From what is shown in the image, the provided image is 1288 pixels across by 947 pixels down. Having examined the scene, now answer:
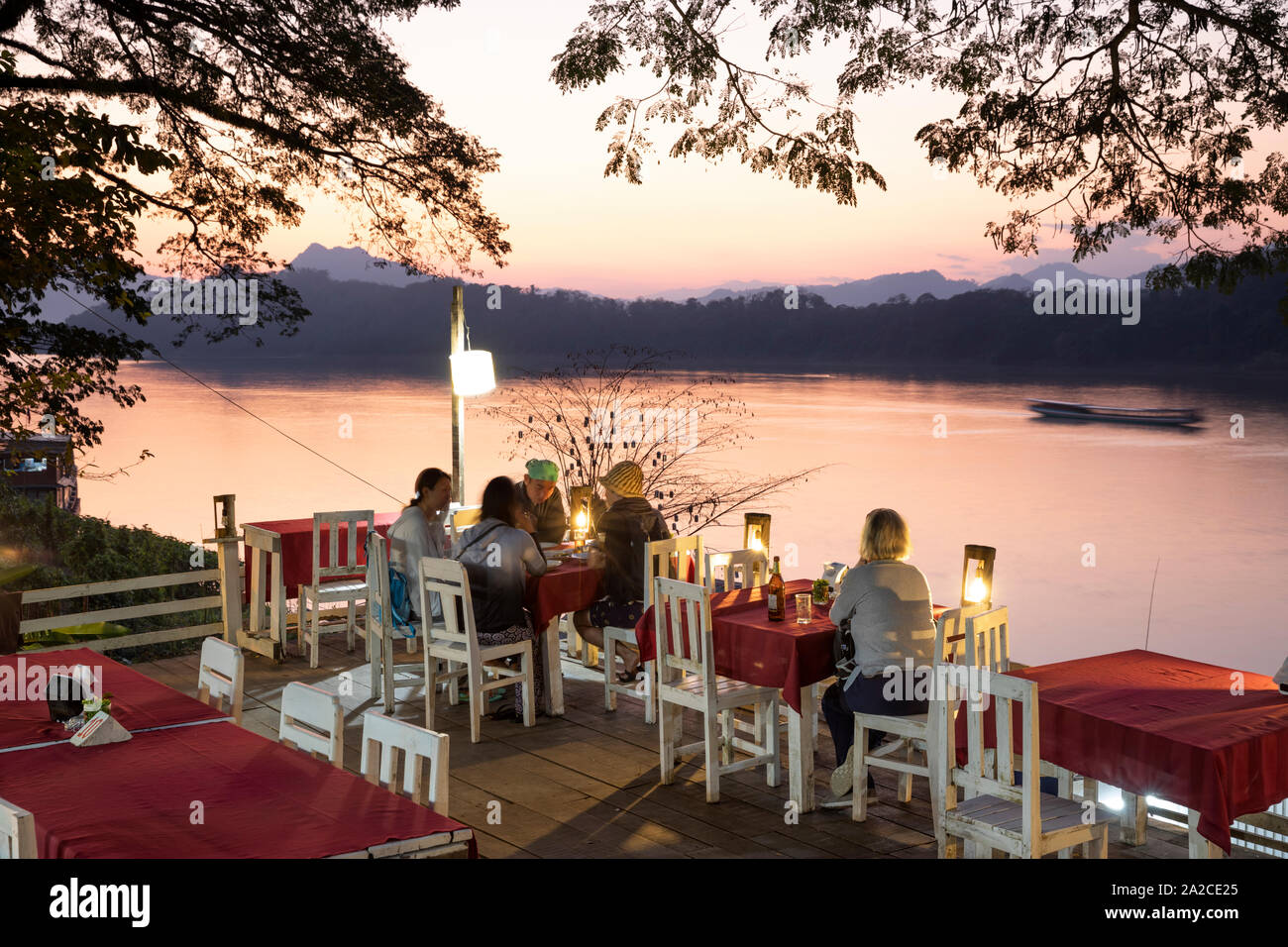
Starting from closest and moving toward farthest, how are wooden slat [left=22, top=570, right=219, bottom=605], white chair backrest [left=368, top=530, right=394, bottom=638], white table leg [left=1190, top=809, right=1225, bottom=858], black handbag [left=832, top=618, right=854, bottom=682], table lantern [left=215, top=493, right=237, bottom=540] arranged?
white table leg [left=1190, top=809, right=1225, bottom=858] → black handbag [left=832, top=618, right=854, bottom=682] → white chair backrest [left=368, top=530, right=394, bottom=638] → wooden slat [left=22, top=570, right=219, bottom=605] → table lantern [left=215, top=493, right=237, bottom=540]

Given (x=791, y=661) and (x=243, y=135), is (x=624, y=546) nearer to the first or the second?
(x=791, y=661)

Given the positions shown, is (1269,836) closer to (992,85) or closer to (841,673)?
(841,673)

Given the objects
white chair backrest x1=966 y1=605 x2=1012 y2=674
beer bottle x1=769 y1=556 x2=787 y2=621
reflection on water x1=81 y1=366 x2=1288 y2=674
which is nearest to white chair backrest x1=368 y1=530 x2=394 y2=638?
beer bottle x1=769 y1=556 x2=787 y2=621

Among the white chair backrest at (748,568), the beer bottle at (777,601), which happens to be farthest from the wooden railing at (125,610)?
the beer bottle at (777,601)

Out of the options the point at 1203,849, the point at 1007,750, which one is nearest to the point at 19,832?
the point at 1007,750

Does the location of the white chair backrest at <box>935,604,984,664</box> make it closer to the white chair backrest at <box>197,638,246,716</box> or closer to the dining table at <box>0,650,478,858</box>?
the dining table at <box>0,650,478,858</box>

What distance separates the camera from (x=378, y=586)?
6.26 metres

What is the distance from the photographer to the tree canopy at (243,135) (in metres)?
8.72

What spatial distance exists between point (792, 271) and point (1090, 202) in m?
12.6

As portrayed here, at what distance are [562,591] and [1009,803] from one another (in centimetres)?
289

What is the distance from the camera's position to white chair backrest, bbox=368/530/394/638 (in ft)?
20.1

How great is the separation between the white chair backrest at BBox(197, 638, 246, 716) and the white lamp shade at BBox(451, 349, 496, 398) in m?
4.18

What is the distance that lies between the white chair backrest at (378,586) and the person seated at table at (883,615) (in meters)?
2.68
